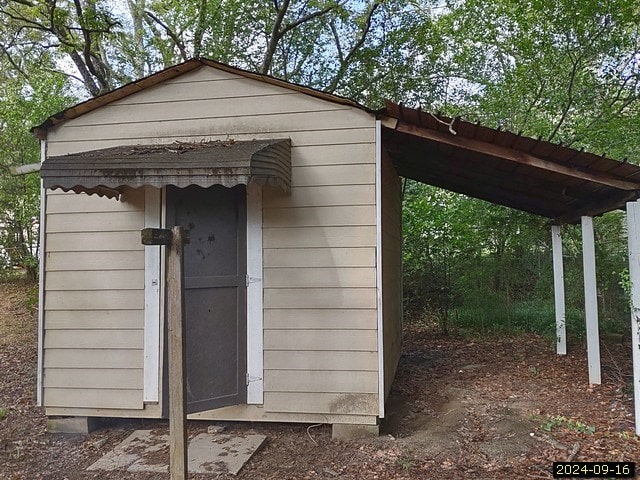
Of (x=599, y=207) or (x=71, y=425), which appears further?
(x=599, y=207)

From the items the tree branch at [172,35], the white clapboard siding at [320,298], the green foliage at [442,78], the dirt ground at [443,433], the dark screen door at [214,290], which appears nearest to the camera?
the dirt ground at [443,433]

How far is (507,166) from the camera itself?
3.97m

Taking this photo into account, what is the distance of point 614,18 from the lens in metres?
6.52

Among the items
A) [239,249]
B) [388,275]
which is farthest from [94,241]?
[388,275]

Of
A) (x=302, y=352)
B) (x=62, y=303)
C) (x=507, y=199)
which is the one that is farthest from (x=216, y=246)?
(x=507, y=199)

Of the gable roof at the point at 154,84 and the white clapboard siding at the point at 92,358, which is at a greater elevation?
the gable roof at the point at 154,84

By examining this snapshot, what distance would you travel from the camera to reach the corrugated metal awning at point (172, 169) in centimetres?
270

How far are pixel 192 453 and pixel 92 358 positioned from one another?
3.86 feet

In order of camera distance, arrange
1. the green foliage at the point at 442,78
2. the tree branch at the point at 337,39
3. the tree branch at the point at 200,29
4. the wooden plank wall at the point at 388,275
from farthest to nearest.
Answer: the tree branch at the point at 337,39, the tree branch at the point at 200,29, the green foliage at the point at 442,78, the wooden plank wall at the point at 388,275

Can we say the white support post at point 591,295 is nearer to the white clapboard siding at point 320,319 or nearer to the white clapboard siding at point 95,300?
the white clapboard siding at point 320,319

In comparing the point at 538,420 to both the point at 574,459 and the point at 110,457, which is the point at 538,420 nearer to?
the point at 574,459

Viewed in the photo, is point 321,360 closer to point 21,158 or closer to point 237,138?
point 237,138

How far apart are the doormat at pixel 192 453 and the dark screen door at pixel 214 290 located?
11.9 inches

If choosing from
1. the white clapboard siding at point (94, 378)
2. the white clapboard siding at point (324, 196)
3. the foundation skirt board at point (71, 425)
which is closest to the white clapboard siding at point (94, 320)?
the white clapboard siding at point (94, 378)
